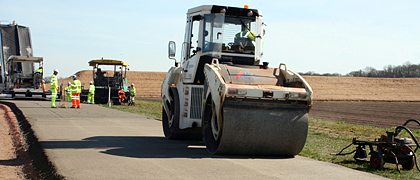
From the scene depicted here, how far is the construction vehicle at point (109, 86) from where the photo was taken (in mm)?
30594

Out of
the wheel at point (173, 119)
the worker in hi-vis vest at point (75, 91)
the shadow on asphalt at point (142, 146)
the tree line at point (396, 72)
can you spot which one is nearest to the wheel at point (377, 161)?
the shadow on asphalt at point (142, 146)

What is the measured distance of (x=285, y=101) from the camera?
8.08m

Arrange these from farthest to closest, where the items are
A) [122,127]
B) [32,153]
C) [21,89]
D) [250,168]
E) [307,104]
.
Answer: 1. [21,89]
2. [122,127]
3. [32,153]
4. [307,104]
5. [250,168]

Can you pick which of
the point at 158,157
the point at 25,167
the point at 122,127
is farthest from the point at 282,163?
the point at 122,127

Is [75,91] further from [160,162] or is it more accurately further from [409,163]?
[409,163]

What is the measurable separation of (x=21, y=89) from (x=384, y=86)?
5532 cm

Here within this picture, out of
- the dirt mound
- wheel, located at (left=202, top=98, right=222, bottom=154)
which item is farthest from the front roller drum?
the dirt mound

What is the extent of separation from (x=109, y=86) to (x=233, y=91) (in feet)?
81.8

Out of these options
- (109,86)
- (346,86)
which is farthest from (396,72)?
(109,86)

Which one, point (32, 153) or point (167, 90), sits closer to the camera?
point (32, 153)

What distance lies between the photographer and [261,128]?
787cm

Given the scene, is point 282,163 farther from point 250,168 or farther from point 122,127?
point 122,127

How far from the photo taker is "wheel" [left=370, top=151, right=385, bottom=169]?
7.21 m

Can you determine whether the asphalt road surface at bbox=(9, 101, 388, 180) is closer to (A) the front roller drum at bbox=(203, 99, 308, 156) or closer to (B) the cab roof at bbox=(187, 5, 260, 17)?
(A) the front roller drum at bbox=(203, 99, 308, 156)
